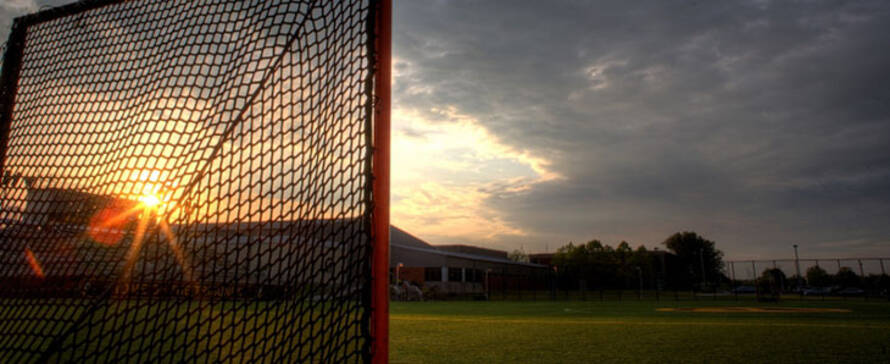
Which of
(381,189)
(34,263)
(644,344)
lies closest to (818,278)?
(644,344)

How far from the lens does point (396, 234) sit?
36.7m

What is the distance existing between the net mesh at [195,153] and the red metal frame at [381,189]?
0.14 ft

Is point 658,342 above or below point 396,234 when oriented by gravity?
below

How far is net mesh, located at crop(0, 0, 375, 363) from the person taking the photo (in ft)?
8.20

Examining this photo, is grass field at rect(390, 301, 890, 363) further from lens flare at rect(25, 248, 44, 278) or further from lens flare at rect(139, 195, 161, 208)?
lens flare at rect(25, 248, 44, 278)

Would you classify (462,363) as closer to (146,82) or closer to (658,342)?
(658,342)

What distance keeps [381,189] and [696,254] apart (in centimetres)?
7986

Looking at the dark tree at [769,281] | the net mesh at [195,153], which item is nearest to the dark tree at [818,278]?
the dark tree at [769,281]

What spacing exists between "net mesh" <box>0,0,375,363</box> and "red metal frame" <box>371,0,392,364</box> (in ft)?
0.14

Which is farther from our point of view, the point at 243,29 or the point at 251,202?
the point at 243,29

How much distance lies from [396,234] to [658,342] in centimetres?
3278

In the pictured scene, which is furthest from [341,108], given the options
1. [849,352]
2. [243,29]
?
[849,352]

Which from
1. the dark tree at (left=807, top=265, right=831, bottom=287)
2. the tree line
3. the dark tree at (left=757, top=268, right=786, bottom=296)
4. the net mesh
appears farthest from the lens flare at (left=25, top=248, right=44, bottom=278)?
the tree line

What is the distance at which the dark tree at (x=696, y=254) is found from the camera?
7081 cm
